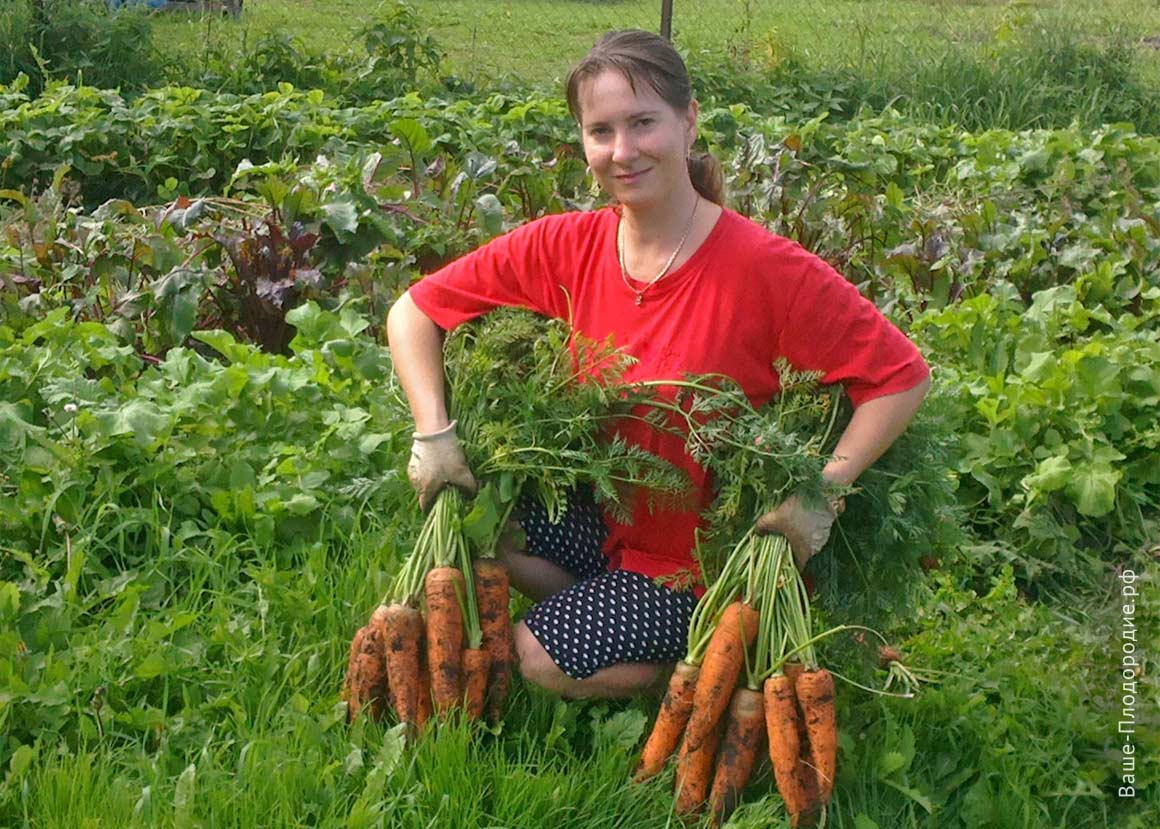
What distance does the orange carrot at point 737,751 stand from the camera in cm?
278

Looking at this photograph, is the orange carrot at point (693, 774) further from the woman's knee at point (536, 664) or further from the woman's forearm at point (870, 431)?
the woman's forearm at point (870, 431)

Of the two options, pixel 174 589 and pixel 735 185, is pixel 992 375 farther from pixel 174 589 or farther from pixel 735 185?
pixel 174 589

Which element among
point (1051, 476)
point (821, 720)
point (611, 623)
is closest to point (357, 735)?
point (611, 623)

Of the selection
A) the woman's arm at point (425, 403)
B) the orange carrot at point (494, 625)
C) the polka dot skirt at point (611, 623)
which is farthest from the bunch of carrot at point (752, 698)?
the woman's arm at point (425, 403)

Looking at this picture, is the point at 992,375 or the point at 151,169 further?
the point at 151,169

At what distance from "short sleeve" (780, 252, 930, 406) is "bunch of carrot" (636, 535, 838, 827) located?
329 millimetres

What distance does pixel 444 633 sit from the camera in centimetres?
290

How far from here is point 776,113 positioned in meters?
8.88

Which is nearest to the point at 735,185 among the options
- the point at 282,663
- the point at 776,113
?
the point at 282,663

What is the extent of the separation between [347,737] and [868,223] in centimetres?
317

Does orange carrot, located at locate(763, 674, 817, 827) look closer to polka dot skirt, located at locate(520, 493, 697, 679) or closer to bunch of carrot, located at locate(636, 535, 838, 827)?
bunch of carrot, located at locate(636, 535, 838, 827)

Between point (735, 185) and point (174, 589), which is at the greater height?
point (735, 185)

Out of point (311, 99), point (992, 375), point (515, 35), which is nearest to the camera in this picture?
point (992, 375)

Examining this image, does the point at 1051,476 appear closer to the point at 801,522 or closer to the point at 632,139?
the point at 801,522
